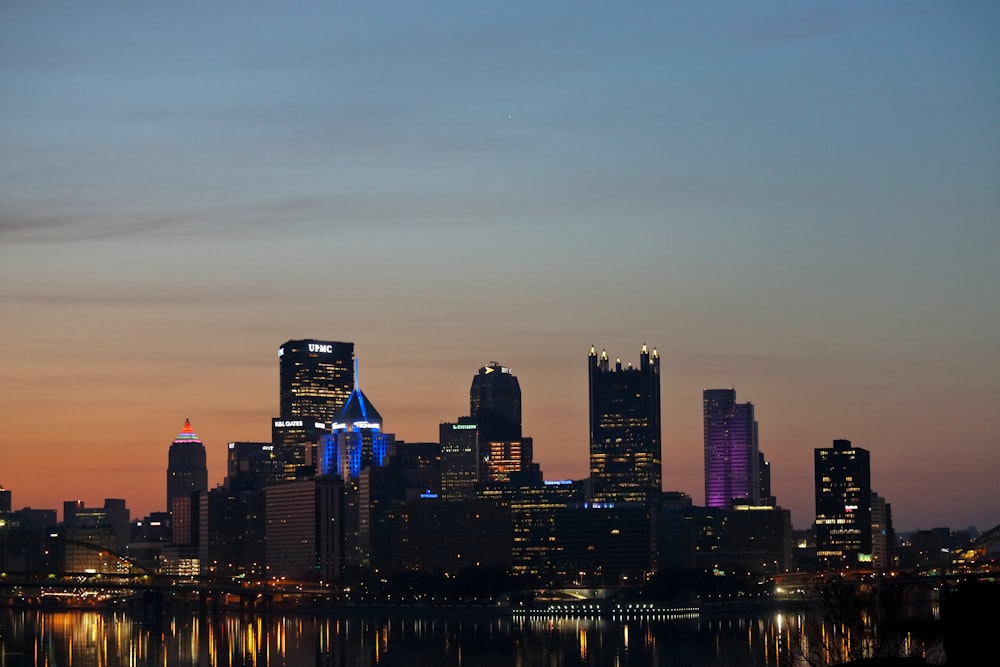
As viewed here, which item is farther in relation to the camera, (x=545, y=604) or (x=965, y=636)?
(x=545, y=604)

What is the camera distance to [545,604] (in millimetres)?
181500

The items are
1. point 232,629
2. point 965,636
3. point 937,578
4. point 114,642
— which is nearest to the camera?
point 965,636

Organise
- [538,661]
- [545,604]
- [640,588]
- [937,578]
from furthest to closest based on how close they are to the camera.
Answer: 1. [640,588]
2. [545,604]
3. [937,578]
4. [538,661]

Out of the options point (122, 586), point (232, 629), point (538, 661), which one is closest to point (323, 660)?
point (538, 661)

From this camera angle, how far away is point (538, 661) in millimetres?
102000

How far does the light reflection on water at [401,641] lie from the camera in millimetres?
103500

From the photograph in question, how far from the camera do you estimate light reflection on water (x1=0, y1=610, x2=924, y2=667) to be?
340 ft

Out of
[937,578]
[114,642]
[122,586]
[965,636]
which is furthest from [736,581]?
[965,636]

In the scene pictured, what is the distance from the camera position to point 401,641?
124188 millimetres

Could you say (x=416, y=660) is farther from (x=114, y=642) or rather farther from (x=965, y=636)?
(x=965, y=636)

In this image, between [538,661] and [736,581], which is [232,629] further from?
[736,581]

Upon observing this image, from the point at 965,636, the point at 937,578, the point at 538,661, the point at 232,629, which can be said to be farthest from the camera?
the point at 937,578

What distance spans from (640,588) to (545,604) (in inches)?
708

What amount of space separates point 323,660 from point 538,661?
40.4ft
